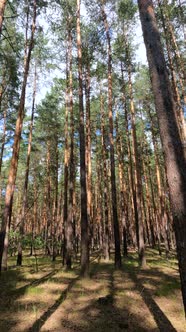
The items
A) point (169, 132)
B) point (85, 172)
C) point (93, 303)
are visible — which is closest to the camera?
point (169, 132)

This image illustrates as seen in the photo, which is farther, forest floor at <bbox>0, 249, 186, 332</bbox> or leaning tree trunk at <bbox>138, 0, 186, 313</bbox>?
forest floor at <bbox>0, 249, 186, 332</bbox>

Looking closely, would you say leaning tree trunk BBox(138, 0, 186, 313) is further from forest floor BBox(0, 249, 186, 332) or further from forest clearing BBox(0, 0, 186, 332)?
forest floor BBox(0, 249, 186, 332)

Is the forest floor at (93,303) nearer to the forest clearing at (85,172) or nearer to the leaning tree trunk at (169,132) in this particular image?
the forest clearing at (85,172)

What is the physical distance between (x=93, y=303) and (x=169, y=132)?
546cm

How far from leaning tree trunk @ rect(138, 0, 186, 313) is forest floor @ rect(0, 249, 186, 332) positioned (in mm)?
2820

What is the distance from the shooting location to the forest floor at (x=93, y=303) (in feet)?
16.9

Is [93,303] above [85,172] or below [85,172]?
below

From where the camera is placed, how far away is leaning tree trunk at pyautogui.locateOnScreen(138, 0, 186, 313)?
3.45m

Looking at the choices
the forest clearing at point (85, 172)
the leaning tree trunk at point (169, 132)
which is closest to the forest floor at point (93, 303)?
the forest clearing at point (85, 172)

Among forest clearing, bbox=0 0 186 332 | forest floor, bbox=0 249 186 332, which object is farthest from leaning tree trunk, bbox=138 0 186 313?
forest floor, bbox=0 249 186 332

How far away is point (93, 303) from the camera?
6547 millimetres

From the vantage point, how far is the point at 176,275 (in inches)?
391

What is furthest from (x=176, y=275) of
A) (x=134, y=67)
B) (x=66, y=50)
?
(x=66, y=50)

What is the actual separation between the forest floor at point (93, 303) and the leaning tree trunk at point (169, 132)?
282 cm
